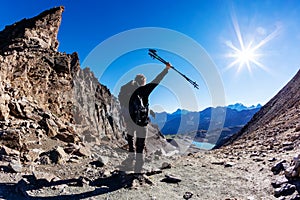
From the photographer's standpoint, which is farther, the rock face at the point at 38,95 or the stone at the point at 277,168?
the rock face at the point at 38,95

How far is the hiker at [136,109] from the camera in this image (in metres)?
8.48

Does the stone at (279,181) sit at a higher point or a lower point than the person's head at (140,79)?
lower

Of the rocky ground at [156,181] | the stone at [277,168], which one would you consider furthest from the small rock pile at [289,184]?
the stone at [277,168]

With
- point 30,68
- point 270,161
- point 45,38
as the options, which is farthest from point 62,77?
point 270,161

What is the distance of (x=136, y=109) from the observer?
8.42 meters

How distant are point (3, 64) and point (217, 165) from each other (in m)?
18.8

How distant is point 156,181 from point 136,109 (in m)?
2.60

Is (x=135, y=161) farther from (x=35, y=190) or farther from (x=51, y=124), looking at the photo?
(x=51, y=124)

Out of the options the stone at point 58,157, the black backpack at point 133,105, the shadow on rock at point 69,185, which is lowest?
the shadow on rock at point 69,185

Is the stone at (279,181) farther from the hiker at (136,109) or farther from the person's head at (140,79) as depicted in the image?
the person's head at (140,79)

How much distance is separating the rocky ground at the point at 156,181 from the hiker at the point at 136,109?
929 mm

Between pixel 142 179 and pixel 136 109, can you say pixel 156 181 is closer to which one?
pixel 142 179

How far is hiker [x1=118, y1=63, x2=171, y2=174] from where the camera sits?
8.48 m

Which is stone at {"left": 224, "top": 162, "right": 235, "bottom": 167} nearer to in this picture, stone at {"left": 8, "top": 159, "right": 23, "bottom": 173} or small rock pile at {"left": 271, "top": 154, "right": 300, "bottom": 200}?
small rock pile at {"left": 271, "top": 154, "right": 300, "bottom": 200}
